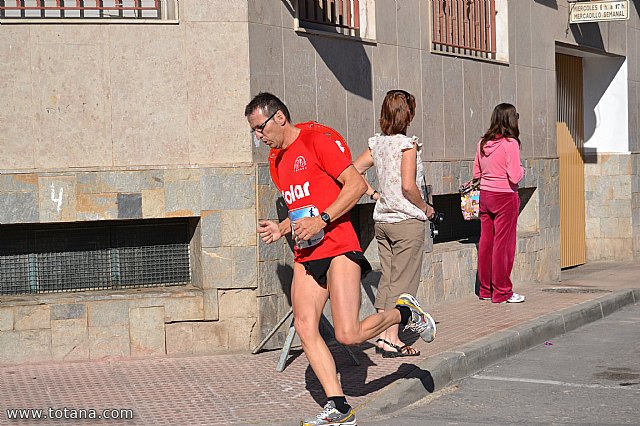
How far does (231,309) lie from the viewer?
841 cm

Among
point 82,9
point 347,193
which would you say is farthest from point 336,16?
point 347,193

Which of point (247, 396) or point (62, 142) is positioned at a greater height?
point (62, 142)

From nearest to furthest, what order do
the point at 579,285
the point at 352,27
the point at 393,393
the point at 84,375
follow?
the point at 393,393 → the point at 84,375 → the point at 352,27 → the point at 579,285

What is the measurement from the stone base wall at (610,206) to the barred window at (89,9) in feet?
30.2

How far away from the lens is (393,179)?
7.90 m

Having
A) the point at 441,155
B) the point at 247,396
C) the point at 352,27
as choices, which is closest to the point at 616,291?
the point at 441,155

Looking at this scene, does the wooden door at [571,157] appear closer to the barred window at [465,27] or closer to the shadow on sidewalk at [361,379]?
the barred window at [465,27]

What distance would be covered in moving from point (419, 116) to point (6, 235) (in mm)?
4452

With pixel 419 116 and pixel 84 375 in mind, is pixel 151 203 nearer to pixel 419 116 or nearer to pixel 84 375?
pixel 84 375

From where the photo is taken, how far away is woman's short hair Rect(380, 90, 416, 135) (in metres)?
7.88

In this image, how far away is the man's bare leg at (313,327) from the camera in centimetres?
595

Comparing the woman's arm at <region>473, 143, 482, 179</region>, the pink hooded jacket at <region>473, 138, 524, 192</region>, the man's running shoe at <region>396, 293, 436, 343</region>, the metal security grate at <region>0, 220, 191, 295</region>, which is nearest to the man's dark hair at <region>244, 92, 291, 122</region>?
the man's running shoe at <region>396, 293, 436, 343</region>

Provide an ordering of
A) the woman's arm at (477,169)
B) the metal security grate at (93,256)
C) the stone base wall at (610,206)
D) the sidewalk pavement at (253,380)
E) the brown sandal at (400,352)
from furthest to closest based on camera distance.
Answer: the stone base wall at (610,206) < the woman's arm at (477,169) < the metal security grate at (93,256) < the brown sandal at (400,352) < the sidewalk pavement at (253,380)

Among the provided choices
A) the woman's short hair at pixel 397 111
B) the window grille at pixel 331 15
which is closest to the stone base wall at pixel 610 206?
the window grille at pixel 331 15
